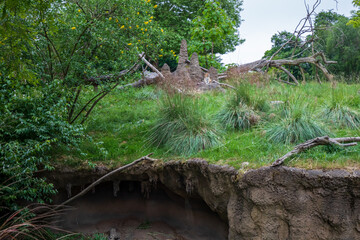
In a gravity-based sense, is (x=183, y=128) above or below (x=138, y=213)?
above

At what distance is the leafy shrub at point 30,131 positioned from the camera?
580 cm

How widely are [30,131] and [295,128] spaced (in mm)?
4810

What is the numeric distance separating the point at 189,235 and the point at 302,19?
876 centimetres

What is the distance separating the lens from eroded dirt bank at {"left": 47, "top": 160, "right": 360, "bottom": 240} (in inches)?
199

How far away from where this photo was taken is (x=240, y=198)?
5.89 m

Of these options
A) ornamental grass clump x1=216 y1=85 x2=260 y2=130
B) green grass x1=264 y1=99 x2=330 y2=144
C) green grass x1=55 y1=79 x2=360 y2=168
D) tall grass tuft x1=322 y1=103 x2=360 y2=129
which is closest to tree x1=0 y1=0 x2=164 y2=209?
green grass x1=55 y1=79 x2=360 y2=168

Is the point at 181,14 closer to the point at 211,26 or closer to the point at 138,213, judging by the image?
the point at 211,26

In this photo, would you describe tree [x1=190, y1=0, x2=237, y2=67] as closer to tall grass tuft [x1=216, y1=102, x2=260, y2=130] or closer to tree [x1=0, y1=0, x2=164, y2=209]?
tree [x1=0, y1=0, x2=164, y2=209]

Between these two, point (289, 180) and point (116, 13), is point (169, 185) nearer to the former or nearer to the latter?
point (289, 180)

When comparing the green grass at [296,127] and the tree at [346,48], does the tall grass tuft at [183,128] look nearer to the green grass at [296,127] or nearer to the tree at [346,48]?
the green grass at [296,127]

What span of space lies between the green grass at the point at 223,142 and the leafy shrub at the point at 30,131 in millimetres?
804

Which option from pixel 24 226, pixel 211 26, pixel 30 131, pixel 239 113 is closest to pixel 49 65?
pixel 30 131

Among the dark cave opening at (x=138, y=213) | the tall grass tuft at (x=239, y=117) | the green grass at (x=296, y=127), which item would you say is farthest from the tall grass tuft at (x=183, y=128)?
the green grass at (x=296, y=127)

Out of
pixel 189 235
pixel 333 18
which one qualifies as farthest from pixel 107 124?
pixel 333 18
